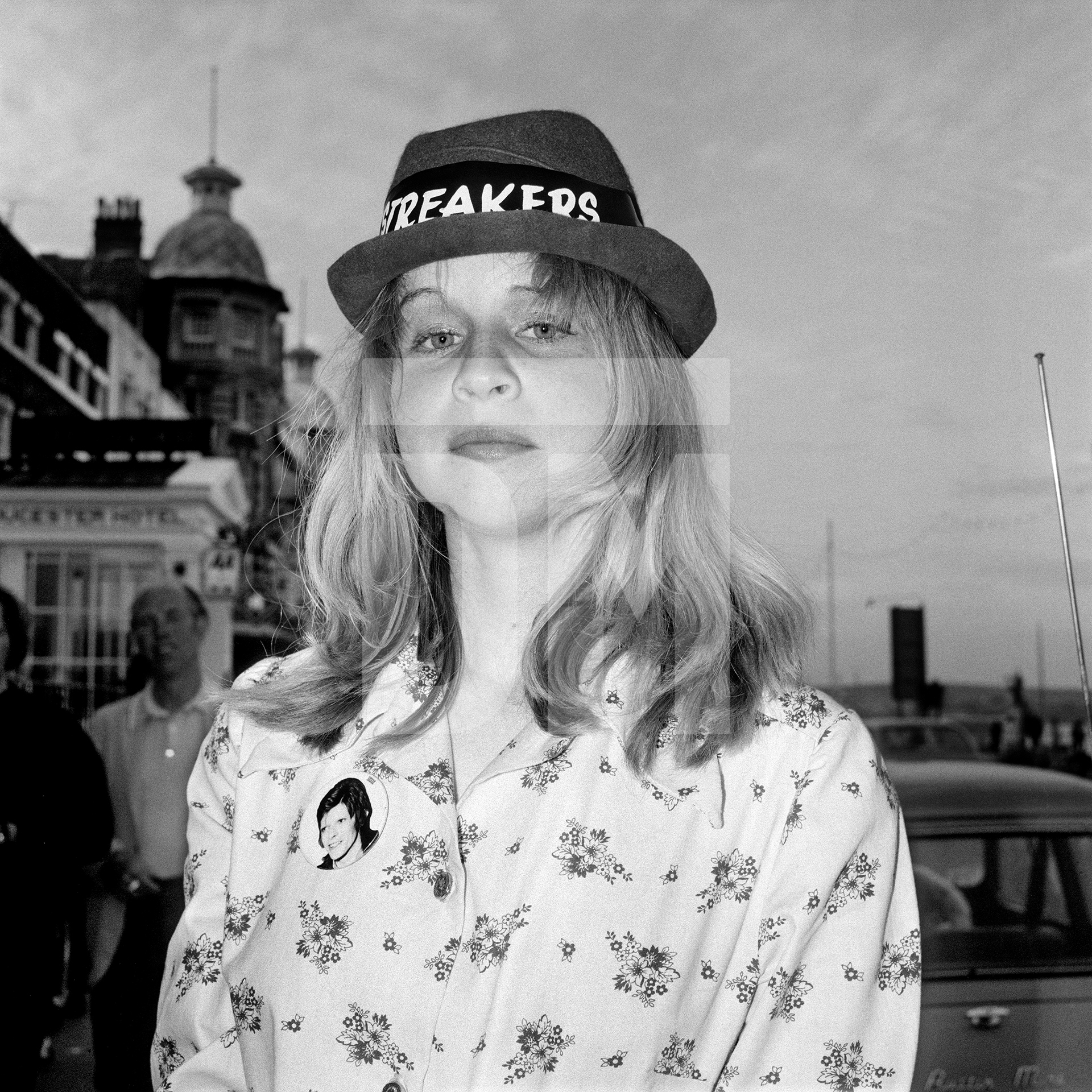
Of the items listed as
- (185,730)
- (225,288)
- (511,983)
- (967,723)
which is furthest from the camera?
(967,723)

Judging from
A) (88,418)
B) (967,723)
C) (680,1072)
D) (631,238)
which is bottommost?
(680,1072)

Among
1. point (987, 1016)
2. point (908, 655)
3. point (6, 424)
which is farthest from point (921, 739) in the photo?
point (6, 424)

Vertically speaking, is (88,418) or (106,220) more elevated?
(106,220)

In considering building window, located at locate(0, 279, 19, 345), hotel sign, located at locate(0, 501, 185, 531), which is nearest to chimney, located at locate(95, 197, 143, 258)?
building window, located at locate(0, 279, 19, 345)

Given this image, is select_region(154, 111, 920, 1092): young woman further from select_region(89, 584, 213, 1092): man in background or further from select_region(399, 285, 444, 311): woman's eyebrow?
select_region(89, 584, 213, 1092): man in background

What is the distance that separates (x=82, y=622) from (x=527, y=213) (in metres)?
1.76

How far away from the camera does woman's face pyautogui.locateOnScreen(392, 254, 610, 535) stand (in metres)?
1.05

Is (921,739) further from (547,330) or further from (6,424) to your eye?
(6,424)

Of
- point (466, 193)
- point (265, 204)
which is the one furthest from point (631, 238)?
point (265, 204)

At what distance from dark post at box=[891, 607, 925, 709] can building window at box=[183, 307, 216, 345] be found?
5.39ft

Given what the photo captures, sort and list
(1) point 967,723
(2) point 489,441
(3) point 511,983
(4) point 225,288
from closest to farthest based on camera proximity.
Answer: (3) point 511,983
(2) point 489,441
(4) point 225,288
(1) point 967,723

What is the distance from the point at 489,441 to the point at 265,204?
5.29 feet

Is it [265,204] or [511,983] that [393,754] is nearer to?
[511,983]

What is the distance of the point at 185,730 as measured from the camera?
92.9 inches
